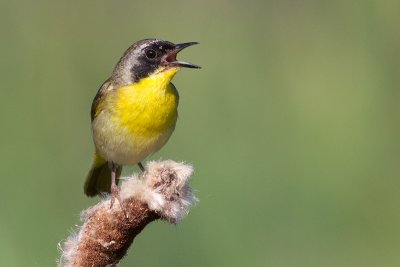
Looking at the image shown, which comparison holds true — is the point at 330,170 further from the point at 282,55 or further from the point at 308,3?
the point at 308,3

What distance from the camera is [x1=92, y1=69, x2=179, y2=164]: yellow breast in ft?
13.2

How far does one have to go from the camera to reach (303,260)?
4105 millimetres

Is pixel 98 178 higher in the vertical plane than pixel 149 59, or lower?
lower

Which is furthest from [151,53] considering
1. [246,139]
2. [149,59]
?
[246,139]

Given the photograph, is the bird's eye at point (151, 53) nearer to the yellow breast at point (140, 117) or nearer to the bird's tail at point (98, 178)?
the yellow breast at point (140, 117)

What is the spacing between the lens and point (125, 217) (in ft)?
8.72

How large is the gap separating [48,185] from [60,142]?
1.44 ft

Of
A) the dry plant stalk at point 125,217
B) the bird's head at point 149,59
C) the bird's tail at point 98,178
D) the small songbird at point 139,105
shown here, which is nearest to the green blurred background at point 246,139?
the bird's tail at point 98,178

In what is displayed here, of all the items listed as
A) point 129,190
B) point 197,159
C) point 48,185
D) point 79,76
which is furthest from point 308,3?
point 129,190

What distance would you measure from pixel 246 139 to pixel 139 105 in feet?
2.11

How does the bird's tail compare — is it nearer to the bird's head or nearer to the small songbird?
the small songbird

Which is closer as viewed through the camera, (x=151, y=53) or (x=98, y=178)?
(x=151, y=53)

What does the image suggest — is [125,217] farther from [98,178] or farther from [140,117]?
[98,178]

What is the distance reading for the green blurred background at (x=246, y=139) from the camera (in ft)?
13.0
